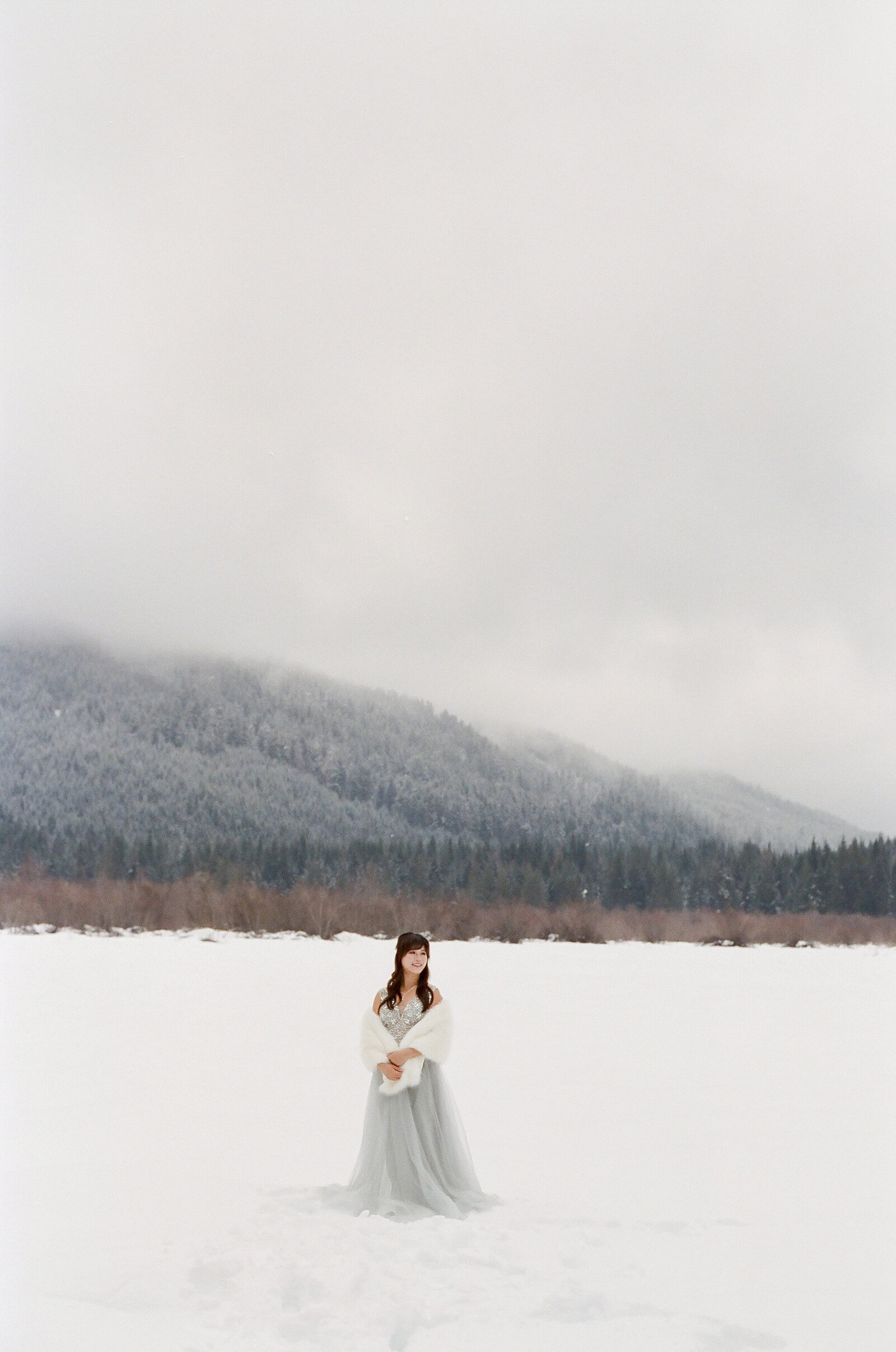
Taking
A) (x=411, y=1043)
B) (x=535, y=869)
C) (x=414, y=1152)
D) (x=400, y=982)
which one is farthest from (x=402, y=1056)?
(x=535, y=869)

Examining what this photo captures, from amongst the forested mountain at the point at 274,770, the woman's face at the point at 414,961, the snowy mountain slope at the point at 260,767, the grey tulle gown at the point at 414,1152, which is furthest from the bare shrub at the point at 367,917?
the woman's face at the point at 414,961

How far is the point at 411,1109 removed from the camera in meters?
6.84

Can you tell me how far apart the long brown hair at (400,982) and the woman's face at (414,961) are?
17 millimetres

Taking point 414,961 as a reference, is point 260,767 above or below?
above

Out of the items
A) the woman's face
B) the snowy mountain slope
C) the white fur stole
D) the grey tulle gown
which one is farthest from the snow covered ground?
the snowy mountain slope

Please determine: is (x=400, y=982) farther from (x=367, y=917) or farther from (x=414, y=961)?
(x=367, y=917)

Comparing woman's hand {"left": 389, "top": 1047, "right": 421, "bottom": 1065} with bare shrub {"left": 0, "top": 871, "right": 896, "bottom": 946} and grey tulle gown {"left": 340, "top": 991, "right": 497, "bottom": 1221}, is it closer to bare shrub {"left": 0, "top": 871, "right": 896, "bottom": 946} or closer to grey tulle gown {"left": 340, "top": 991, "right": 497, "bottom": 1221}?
grey tulle gown {"left": 340, "top": 991, "right": 497, "bottom": 1221}

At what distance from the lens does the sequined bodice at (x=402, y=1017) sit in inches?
274

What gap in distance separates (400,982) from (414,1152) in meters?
0.97

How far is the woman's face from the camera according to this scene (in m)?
6.89

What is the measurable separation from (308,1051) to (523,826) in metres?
95.7

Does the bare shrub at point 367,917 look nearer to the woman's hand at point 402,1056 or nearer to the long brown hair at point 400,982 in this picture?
the long brown hair at point 400,982

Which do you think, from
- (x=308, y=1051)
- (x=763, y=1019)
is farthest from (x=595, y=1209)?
(x=763, y=1019)

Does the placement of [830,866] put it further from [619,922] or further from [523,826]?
[523,826]
